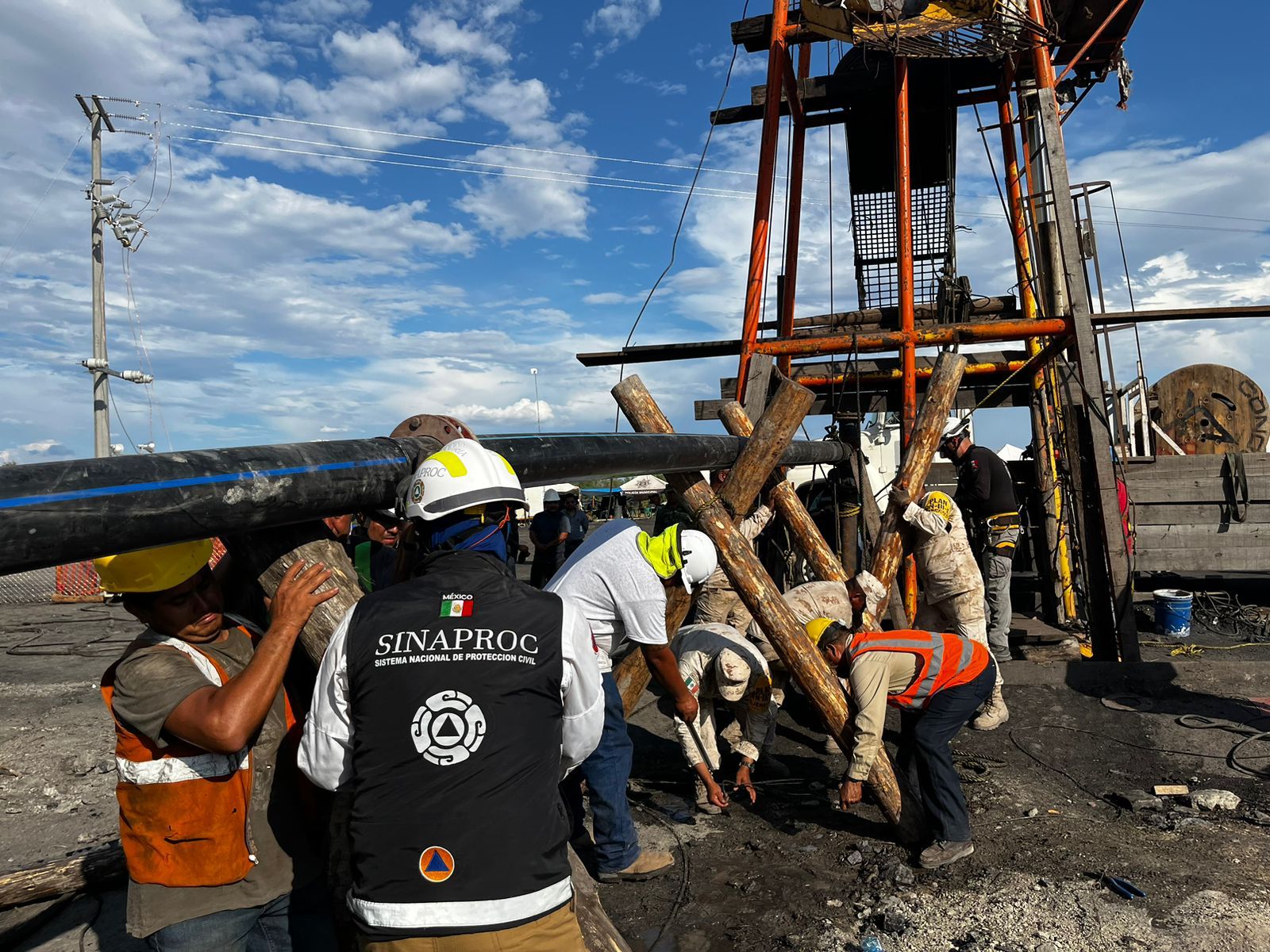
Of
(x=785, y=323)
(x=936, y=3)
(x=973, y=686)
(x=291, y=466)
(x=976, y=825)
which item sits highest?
(x=936, y=3)

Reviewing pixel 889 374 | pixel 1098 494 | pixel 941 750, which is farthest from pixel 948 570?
pixel 889 374

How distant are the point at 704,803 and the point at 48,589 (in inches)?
658

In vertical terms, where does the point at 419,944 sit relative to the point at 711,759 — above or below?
above

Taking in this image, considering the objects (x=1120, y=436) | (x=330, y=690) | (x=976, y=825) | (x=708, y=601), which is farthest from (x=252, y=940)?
(x=1120, y=436)

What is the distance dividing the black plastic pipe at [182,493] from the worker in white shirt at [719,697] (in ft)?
10.4

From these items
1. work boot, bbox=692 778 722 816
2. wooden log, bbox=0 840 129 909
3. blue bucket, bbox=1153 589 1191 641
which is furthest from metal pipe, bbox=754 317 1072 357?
wooden log, bbox=0 840 129 909

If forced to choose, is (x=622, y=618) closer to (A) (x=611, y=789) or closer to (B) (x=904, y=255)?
(A) (x=611, y=789)

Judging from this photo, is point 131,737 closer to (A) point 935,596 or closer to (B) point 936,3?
(A) point 935,596

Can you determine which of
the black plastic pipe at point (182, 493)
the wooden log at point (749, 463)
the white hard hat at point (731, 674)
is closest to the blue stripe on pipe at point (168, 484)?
the black plastic pipe at point (182, 493)

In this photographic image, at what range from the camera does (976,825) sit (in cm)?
488

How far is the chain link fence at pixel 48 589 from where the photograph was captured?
16641mm

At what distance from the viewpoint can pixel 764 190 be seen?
8383 millimetres

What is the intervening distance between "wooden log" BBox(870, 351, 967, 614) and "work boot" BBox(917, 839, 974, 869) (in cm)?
224

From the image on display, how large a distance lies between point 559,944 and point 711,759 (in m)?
3.59
